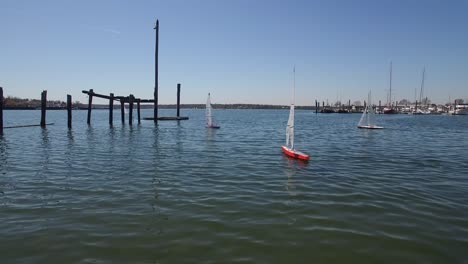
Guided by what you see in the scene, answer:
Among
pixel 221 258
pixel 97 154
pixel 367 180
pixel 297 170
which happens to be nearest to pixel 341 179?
pixel 367 180

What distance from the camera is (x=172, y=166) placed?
16469mm

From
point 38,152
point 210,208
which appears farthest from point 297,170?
point 38,152

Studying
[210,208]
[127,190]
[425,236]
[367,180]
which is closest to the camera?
[425,236]

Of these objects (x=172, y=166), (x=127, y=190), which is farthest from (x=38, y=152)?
(x=127, y=190)

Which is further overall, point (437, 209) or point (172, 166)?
point (172, 166)

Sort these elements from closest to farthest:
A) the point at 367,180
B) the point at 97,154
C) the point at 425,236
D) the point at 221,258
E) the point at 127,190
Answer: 1. the point at 221,258
2. the point at 425,236
3. the point at 127,190
4. the point at 367,180
5. the point at 97,154

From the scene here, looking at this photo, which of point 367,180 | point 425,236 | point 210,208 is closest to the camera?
point 425,236

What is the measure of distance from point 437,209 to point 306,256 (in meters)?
5.29

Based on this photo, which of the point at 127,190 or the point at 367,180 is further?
the point at 367,180

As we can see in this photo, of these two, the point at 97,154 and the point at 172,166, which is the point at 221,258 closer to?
the point at 172,166

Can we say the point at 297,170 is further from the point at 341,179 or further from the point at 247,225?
the point at 247,225

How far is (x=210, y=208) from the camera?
380 inches

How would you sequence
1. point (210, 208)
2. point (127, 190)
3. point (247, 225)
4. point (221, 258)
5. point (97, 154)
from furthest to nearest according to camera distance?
point (97, 154) < point (127, 190) < point (210, 208) < point (247, 225) < point (221, 258)

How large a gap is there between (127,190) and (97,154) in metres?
9.73
